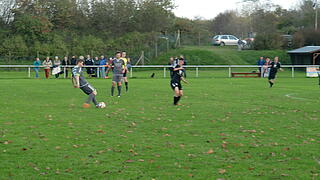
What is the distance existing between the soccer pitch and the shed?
3224 centimetres

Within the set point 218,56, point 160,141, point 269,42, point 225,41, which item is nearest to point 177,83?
point 160,141

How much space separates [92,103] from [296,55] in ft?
127

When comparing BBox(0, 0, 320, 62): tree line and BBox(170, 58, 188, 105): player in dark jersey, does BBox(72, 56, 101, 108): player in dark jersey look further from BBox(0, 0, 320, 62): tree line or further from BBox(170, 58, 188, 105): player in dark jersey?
BBox(0, 0, 320, 62): tree line

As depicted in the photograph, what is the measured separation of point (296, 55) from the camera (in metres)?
52.1

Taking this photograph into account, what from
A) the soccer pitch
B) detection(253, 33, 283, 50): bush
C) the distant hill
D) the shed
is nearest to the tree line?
detection(253, 33, 283, 50): bush

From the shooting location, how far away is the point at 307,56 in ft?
161

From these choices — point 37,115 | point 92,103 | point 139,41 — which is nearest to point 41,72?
point 139,41

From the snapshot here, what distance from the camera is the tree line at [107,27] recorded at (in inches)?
2215

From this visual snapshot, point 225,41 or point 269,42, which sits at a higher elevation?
point 225,41

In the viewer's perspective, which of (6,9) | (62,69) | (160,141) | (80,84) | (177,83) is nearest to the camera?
(160,141)

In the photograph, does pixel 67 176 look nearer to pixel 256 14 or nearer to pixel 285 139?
pixel 285 139

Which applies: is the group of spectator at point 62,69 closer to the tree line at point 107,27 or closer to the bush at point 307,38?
the tree line at point 107,27

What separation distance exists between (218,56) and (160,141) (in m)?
44.8

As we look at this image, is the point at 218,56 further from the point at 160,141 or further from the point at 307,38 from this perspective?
the point at 160,141
